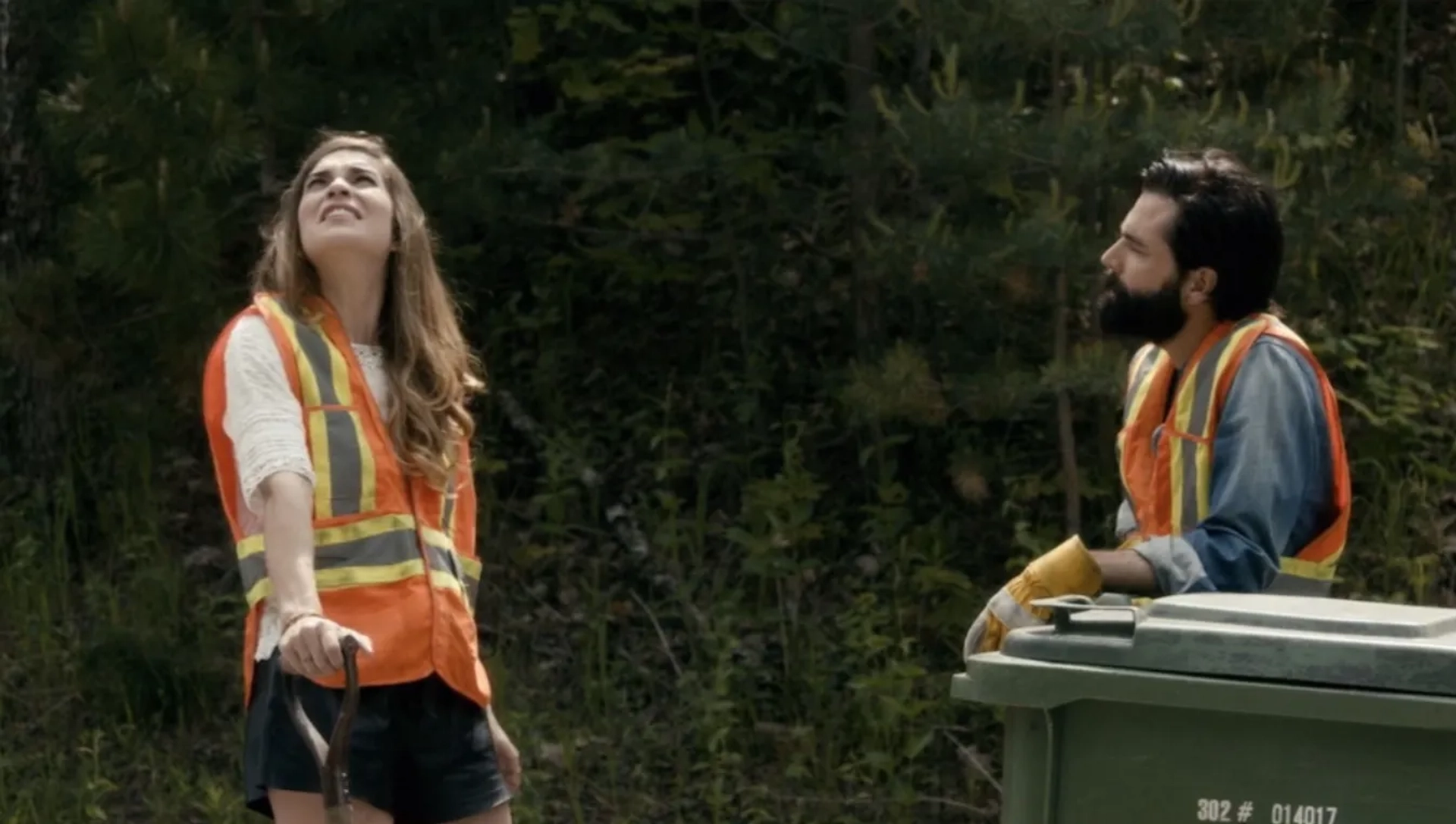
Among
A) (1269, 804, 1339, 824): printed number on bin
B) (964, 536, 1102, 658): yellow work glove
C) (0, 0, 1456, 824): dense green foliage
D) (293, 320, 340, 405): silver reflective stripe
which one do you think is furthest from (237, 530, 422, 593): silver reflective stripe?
(0, 0, 1456, 824): dense green foliage

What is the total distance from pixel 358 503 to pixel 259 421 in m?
0.24

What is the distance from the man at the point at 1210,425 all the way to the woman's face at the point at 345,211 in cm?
129

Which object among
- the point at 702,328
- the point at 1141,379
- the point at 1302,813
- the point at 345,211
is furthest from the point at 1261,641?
the point at 702,328

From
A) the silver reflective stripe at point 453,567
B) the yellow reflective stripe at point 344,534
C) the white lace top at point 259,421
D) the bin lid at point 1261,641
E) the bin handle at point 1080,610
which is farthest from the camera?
the silver reflective stripe at point 453,567

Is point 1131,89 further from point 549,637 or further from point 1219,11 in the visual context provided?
point 549,637

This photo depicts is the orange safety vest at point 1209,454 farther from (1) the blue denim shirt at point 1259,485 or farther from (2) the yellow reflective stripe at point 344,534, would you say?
(2) the yellow reflective stripe at point 344,534

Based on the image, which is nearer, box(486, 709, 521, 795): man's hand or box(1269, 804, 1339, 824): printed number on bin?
box(1269, 804, 1339, 824): printed number on bin

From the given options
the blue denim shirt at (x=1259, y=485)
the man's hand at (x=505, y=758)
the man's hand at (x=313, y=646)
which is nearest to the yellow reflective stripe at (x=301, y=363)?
the man's hand at (x=313, y=646)

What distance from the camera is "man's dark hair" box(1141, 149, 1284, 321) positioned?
162 inches

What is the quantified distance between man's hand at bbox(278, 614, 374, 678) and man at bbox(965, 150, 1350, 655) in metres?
1.02

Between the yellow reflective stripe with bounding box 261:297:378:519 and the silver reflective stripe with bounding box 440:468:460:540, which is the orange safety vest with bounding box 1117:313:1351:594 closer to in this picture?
the silver reflective stripe with bounding box 440:468:460:540

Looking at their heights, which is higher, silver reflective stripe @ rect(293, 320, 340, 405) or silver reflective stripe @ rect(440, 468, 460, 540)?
silver reflective stripe @ rect(293, 320, 340, 405)

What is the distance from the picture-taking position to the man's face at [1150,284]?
413 cm

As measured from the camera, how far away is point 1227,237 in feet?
13.5
